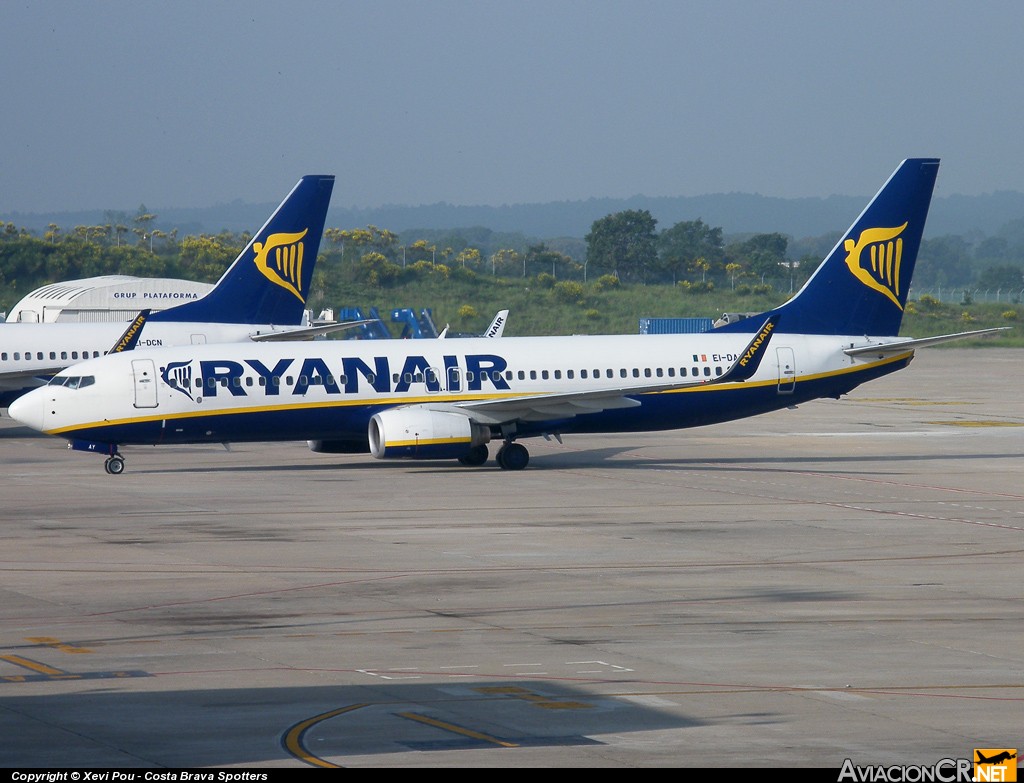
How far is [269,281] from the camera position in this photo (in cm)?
5509

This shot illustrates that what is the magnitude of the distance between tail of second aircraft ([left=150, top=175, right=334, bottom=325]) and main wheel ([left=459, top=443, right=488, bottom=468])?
14582 mm

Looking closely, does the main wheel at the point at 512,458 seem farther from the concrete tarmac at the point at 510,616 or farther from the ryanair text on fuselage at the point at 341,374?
the ryanair text on fuselage at the point at 341,374

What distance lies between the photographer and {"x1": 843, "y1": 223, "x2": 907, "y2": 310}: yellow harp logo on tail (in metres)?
45.5

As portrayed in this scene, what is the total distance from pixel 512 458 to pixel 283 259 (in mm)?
17259

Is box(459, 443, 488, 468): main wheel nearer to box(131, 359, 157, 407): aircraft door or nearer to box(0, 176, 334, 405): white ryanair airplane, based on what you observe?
box(131, 359, 157, 407): aircraft door

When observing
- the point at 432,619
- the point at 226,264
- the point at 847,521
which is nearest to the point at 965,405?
the point at 847,521

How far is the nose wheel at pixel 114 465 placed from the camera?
41.4 meters

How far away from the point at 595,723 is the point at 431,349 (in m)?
27.9

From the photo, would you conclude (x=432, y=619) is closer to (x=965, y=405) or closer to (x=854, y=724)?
(x=854, y=724)

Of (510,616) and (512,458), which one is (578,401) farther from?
(510,616)

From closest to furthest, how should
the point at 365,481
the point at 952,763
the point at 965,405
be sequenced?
the point at 952,763 < the point at 365,481 < the point at 965,405

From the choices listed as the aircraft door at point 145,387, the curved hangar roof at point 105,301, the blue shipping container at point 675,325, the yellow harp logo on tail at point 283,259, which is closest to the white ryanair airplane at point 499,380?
the aircraft door at point 145,387

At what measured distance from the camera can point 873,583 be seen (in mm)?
24047

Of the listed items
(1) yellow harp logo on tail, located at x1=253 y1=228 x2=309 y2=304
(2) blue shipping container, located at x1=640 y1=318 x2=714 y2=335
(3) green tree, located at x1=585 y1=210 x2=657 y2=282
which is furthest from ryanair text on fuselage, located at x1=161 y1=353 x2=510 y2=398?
(3) green tree, located at x1=585 y1=210 x2=657 y2=282
